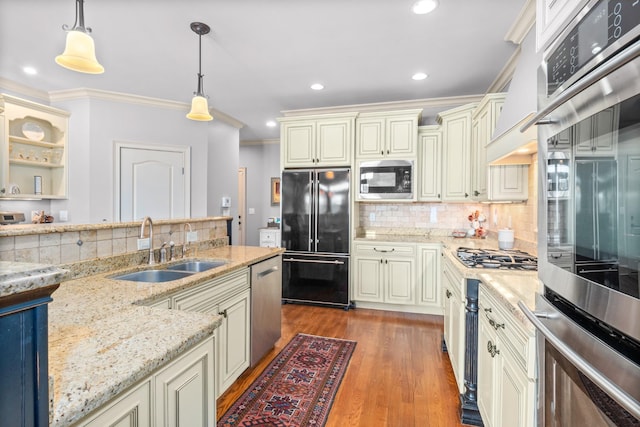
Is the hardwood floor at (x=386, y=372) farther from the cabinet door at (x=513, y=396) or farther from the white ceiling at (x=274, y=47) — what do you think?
the white ceiling at (x=274, y=47)

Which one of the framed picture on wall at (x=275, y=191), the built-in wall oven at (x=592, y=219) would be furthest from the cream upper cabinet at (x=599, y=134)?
the framed picture on wall at (x=275, y=191)

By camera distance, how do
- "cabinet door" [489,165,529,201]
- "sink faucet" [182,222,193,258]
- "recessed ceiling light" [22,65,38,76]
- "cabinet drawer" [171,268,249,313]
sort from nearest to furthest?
"cabinet drawer" [171,268,249,313] < "sink faucet" [182,222,193,258] < "cabinet door" [489,165,529,201] < "recessed ceiling light" [22,65,38,76]

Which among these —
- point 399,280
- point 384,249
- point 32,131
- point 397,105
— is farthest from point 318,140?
point 32,131

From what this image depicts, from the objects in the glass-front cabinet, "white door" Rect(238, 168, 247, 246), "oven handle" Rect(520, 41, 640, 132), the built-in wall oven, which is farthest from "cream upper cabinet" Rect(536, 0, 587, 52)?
"white door" Rect(238, 168, 247, 246)

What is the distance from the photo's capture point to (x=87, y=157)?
394 cm

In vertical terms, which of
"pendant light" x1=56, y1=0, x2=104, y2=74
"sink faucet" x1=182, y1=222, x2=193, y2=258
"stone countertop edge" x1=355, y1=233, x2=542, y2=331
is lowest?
"stone countertop edge" x1=355, y1=233, x2=542, y2=331

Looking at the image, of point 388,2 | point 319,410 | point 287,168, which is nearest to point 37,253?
point 319,410

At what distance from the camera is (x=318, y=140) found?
13.2 feet

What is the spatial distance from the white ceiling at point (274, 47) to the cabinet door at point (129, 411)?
2.39 meters

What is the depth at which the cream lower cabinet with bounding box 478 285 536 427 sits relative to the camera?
3.40 feet

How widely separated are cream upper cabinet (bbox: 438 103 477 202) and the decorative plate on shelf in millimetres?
4956

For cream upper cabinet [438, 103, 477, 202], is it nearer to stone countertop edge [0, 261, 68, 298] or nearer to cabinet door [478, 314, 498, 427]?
cabinet door [478, 314, 498, 427]

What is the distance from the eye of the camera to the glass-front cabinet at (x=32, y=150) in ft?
11.5

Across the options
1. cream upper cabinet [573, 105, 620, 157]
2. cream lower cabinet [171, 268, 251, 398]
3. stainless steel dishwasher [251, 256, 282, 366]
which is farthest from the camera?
stainless steel dishwasher [251, 256, 282, 366]
